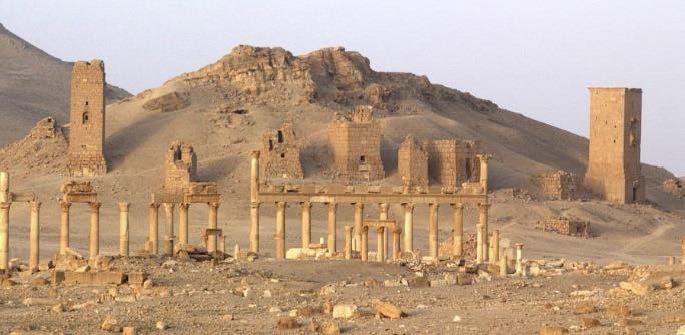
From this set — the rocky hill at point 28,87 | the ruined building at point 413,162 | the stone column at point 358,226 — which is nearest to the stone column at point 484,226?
the stone column at point 358,226

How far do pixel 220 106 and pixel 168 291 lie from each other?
172 feet

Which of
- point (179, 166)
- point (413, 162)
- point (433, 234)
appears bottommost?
point (433, 234)

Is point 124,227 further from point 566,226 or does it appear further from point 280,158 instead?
point 566,226

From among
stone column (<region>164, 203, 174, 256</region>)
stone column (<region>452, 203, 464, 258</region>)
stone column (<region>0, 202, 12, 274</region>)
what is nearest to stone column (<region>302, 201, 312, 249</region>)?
stone column (<region>164, 203, 174, 256</region>)

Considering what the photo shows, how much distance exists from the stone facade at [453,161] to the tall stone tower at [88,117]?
14.2 meters

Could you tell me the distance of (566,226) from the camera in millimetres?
81000

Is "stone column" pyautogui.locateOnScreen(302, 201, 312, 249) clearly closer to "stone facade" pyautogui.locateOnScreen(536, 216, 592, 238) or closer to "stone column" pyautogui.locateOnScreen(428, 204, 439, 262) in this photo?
"stone column" pyautogui.locateOnScreen(428, 204, 439, 262)

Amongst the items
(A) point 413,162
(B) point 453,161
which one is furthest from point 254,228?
(B) point 453,161

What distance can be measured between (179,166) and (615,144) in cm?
2149

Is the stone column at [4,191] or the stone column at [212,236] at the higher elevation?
the stone column at [4,191]

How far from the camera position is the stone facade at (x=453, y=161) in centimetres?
8419

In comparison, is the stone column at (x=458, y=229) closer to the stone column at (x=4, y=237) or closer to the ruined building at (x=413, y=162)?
the stone column at (x=4, y=237)

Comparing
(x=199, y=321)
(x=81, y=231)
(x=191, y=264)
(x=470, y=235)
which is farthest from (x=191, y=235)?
(x=199, y=321)

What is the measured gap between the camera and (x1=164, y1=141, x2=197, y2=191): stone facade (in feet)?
266
